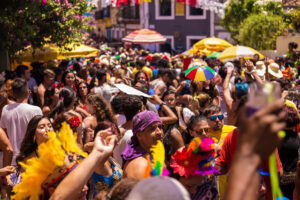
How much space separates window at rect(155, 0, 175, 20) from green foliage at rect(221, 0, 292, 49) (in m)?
9.78

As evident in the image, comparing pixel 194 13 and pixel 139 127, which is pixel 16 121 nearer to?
pixel 139 127

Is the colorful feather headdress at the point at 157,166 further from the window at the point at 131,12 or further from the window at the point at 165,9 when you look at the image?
the window at the point at 131,12

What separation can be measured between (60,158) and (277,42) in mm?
18347

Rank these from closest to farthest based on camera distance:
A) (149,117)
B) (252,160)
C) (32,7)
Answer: (252,160), (149,117), (32,7)

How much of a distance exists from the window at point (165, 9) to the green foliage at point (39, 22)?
2251 cm

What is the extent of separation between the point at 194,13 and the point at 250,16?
11231 mm

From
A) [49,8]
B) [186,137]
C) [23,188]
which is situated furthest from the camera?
[49,8]

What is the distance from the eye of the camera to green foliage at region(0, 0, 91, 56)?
27.3 ft

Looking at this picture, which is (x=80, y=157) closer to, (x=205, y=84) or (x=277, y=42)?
(x=205, y=84)

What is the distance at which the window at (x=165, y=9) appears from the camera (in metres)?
32.6

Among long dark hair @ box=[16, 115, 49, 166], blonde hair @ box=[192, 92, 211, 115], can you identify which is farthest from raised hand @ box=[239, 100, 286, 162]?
blonde hair @ box=[192, 92, 211, 115]

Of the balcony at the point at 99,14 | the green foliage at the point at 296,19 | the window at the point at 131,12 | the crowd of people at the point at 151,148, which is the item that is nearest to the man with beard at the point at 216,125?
the crowd of people at the point at 151,148

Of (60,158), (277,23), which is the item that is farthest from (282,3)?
(60,158)

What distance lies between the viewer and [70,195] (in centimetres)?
225
